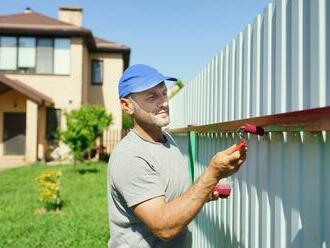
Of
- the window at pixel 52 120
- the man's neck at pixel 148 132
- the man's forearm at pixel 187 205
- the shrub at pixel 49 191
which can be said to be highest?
the window at pixel 52 120

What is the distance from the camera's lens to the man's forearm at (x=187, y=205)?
2051mm

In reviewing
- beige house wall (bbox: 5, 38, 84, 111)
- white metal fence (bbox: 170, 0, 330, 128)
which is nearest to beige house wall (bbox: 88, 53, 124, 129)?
beige house wall (bbox: 5, 38, 84, 111)

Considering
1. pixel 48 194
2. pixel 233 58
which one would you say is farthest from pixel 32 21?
pixel 233 58

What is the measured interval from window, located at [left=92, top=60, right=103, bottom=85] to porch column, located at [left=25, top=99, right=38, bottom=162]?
545 centimetres

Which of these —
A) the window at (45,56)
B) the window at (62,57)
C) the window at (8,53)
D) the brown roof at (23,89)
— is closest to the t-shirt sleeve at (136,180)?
the brown roof at (23,89)

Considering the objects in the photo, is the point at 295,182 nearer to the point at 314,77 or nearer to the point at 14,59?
the point at 314,77

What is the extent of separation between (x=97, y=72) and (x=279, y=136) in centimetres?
2594

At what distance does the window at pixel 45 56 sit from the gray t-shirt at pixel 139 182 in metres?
22.5

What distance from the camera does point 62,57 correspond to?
24531mm

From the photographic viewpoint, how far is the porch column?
22.7 m

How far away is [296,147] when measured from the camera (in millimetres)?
2023

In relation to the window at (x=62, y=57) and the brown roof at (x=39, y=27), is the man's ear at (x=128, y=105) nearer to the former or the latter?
the brown roof at (x=39, y=27)

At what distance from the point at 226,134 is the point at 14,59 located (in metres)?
22.5

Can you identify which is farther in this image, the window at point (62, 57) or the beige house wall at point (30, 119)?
the window at point (62, 57)
